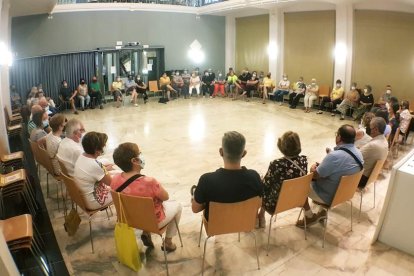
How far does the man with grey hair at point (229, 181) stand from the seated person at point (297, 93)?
896 cm

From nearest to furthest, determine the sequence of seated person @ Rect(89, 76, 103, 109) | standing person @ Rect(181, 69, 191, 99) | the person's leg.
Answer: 1. the person's leg
2. seated person @ Rect(89, 76, 103, 109)
3. standing person @ Rect(181, 69, 191, 99)

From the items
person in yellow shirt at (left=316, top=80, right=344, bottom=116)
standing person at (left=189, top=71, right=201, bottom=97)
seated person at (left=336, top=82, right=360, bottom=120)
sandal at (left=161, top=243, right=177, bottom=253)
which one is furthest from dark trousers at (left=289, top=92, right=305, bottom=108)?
sandal at (left=161, top=243, right=177, bottom=253)

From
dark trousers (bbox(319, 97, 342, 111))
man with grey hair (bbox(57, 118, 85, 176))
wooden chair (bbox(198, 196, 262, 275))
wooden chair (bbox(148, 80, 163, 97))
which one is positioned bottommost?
wooden chair (bbox(198, 196, 262, 275))

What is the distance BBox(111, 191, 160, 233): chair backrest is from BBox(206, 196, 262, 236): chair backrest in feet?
1.67

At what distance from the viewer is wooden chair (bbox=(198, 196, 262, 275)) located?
293 centimetres

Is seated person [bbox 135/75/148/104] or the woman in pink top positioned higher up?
seated person [bbox 135/75/148/104]

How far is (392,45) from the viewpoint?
9422 mm

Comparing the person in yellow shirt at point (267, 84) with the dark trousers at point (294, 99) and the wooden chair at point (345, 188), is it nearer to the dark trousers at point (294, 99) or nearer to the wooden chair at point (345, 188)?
the dark trousers at point (294, 99)

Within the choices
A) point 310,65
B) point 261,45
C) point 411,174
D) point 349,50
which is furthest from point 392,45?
point 411,174

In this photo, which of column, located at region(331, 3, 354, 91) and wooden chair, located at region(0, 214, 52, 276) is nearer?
wooden chair, located at region(0, 214, 52, 276)

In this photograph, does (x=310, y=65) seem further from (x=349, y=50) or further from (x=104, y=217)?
(x=104, y=217)

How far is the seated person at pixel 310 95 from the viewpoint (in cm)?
1102

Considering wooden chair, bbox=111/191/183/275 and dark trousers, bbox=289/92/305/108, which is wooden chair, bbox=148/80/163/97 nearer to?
dark trousers, bbox=289/92/305/108

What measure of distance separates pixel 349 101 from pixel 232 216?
26.3ft
